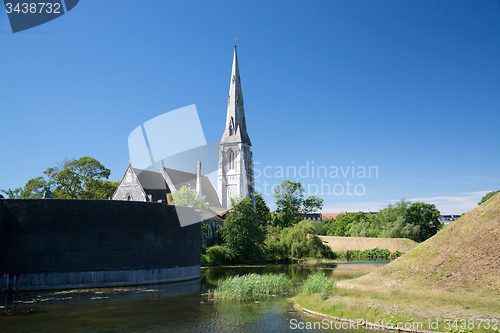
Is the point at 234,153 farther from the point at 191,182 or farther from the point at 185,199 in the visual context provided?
the point at 185,199

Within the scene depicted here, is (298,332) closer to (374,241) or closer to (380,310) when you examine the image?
(380,310)

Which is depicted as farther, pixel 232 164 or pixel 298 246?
pixel 232 164

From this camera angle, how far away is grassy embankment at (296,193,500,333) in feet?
39.9

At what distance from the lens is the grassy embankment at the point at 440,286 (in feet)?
39.9

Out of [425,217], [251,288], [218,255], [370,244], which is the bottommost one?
[251,288]

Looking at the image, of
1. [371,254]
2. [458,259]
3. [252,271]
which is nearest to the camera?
[458,259]

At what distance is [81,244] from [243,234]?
24436 millimetres

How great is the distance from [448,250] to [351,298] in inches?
183

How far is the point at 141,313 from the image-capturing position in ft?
50.8

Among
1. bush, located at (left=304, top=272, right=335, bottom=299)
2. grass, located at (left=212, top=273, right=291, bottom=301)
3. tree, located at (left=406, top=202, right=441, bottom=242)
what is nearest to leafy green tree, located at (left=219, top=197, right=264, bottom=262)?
grass, located at (left=212, top=273, right=291, bottom=301)

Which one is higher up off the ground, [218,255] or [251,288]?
[218,255]

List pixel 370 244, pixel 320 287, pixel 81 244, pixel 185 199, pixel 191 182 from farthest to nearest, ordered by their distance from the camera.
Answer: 1. pixel 191 182
2. pixel 370 244
3. pixel 185 199
4. pixel 81 244
5. pixel 320 287

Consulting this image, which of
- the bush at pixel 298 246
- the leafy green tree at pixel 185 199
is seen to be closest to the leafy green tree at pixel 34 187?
the leafy green tree at pixel 185 199

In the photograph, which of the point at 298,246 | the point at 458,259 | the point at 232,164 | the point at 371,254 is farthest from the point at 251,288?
the point at 232,164
